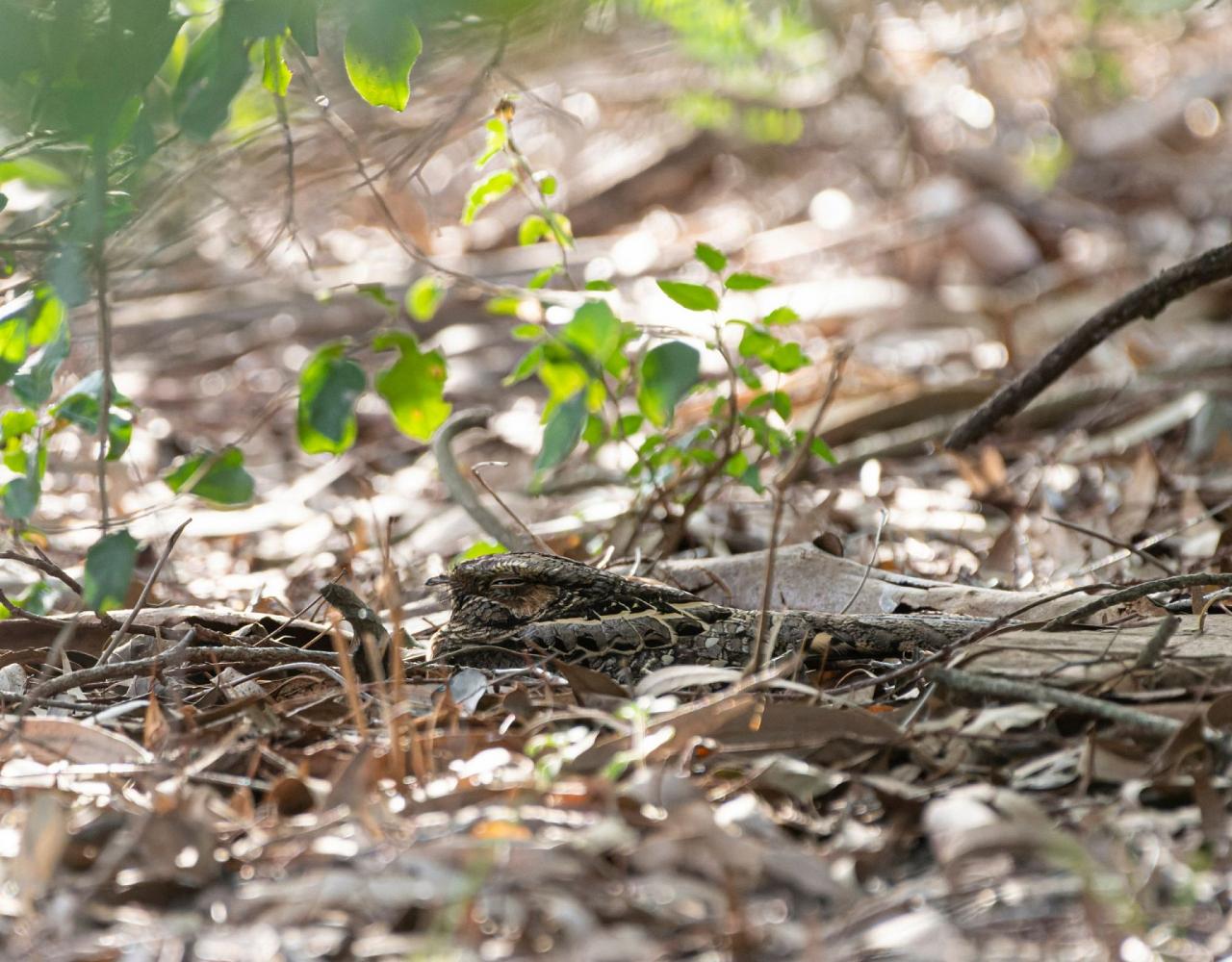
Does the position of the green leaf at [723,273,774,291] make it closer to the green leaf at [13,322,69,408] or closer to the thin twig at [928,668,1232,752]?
the thin twig at [928,668,1232,752]

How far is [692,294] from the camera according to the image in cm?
219

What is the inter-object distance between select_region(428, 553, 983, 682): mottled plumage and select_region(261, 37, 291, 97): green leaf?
0.73 metres

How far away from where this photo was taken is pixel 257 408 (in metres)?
4.94

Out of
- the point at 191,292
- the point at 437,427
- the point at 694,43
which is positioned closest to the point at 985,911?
the point at 437,427

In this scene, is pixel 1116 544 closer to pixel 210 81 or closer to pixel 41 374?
pixel 210 81

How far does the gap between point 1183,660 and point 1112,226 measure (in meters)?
4.80

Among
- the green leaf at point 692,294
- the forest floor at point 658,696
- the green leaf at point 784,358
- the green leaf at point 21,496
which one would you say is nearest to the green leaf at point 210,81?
the forest floor at point 658,696

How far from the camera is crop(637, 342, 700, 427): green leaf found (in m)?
2.15

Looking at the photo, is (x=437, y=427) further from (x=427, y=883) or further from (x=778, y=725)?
(x=427, y=883)

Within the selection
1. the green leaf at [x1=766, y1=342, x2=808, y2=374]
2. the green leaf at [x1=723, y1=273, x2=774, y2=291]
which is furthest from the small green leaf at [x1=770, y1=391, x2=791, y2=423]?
the green leaf at [x1=723, y1=273, x2=774, y2=291]

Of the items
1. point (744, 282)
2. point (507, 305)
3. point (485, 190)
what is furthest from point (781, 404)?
point (485, 190)

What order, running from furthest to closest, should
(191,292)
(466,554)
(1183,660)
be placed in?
(191,292), (466,554), (1183,660)

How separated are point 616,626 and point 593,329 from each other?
45cm

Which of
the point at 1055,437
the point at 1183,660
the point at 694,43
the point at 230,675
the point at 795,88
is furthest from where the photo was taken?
the point at 795,88
